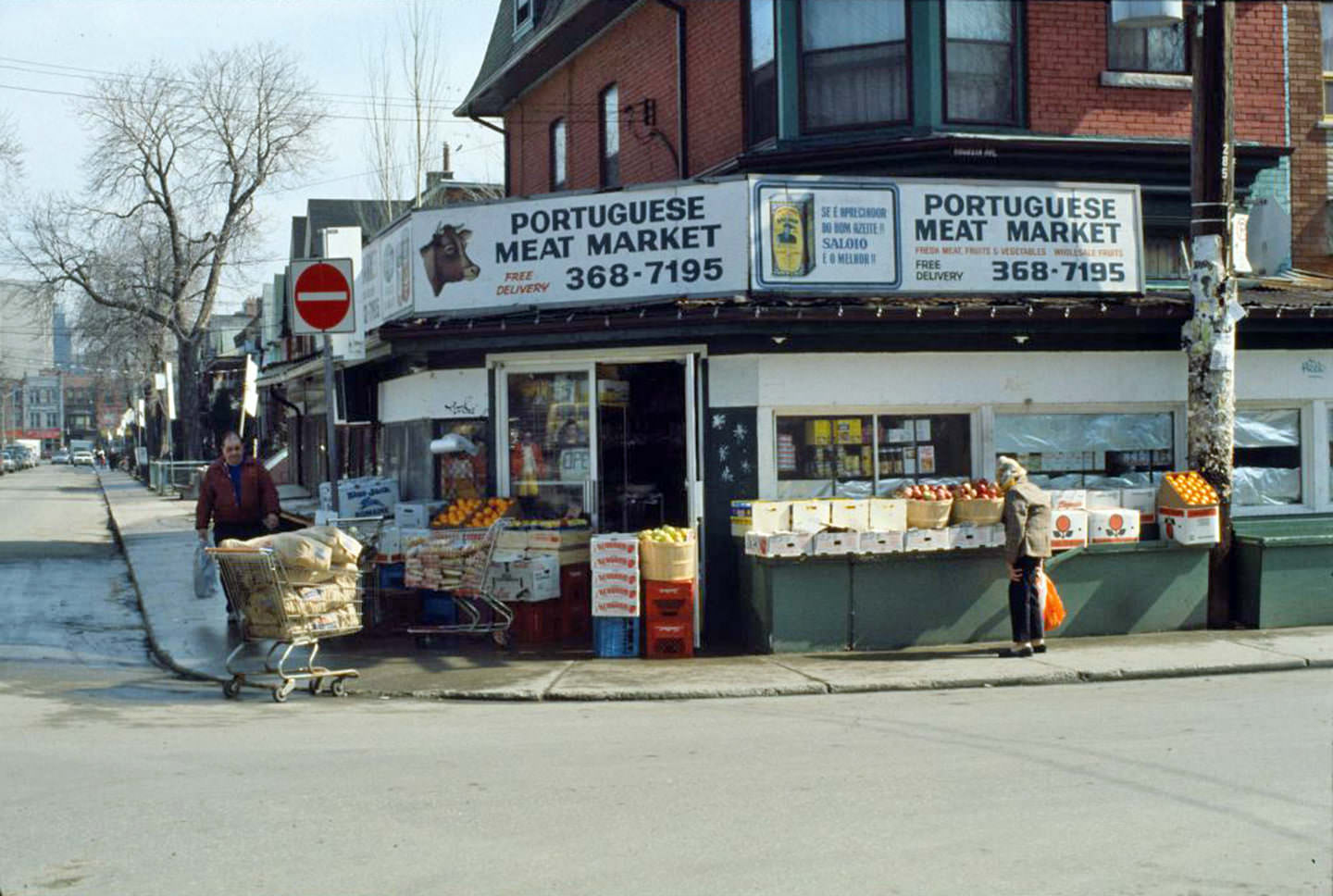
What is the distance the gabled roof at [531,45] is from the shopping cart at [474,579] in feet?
31.9

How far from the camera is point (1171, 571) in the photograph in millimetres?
13438

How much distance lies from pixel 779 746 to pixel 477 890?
10.5ft

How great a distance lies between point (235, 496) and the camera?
14180 mm

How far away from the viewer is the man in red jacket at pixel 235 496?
14125 mm

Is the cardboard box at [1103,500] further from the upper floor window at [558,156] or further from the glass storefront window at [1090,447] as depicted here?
the upper floor window at [558,156]

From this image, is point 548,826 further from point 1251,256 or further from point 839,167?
point 1251,256

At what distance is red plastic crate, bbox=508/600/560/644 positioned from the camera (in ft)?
43.0

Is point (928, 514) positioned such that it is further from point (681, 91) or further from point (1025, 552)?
point (681, 91)

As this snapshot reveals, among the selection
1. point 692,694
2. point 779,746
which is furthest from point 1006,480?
point 779,746

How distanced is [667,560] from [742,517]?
2.96 ft

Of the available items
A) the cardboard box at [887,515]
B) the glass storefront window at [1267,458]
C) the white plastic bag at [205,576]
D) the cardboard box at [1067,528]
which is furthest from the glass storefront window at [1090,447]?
the white plastic bag at [205,576]

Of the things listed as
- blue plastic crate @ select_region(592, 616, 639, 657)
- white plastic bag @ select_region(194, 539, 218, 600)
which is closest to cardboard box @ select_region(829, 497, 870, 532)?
blue plastic crate @ select_region(592, 616, 639, 657)

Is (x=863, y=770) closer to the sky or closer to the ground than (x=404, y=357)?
closer to the ground

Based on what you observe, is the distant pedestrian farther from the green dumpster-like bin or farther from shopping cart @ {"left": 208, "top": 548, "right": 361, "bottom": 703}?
shopping cart @ {"left": 208, "top": 548, "right": 361, "bottom": 703}
